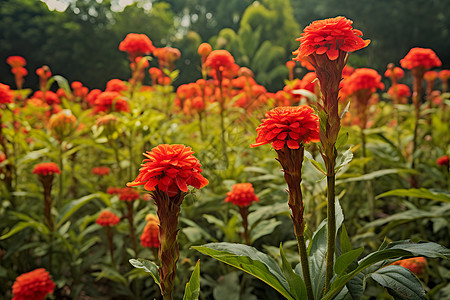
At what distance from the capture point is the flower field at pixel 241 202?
91 cm

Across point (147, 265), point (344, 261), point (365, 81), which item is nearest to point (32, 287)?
point (147, 265)

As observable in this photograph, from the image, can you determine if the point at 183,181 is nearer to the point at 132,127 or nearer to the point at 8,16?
the point at 132,127

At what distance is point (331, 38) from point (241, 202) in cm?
88

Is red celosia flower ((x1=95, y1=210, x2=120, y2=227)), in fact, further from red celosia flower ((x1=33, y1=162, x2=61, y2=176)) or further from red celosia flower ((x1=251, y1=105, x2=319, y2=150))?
red celosia flower ((x1=251, y1=105, x2=319, y2=150))

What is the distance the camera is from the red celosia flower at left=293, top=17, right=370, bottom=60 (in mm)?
870

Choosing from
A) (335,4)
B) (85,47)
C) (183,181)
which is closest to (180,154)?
(183,181)

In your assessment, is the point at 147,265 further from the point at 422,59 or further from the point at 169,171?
the point at 422,59

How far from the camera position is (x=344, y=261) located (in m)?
0.91

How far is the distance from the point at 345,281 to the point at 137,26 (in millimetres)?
16431

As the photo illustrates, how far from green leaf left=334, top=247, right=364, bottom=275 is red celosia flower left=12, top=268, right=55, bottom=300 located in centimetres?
146

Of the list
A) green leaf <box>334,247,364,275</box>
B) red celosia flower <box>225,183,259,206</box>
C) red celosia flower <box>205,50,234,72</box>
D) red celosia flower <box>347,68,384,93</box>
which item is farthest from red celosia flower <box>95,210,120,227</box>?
red celosia flower <box>347,68,384,93</box>

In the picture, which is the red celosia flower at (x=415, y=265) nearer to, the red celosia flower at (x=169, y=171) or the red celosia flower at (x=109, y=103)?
the red celosia flower at (x=169, y=171)

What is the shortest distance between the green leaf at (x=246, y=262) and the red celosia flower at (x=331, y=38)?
593 millimetres

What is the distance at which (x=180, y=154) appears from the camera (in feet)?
2.97
